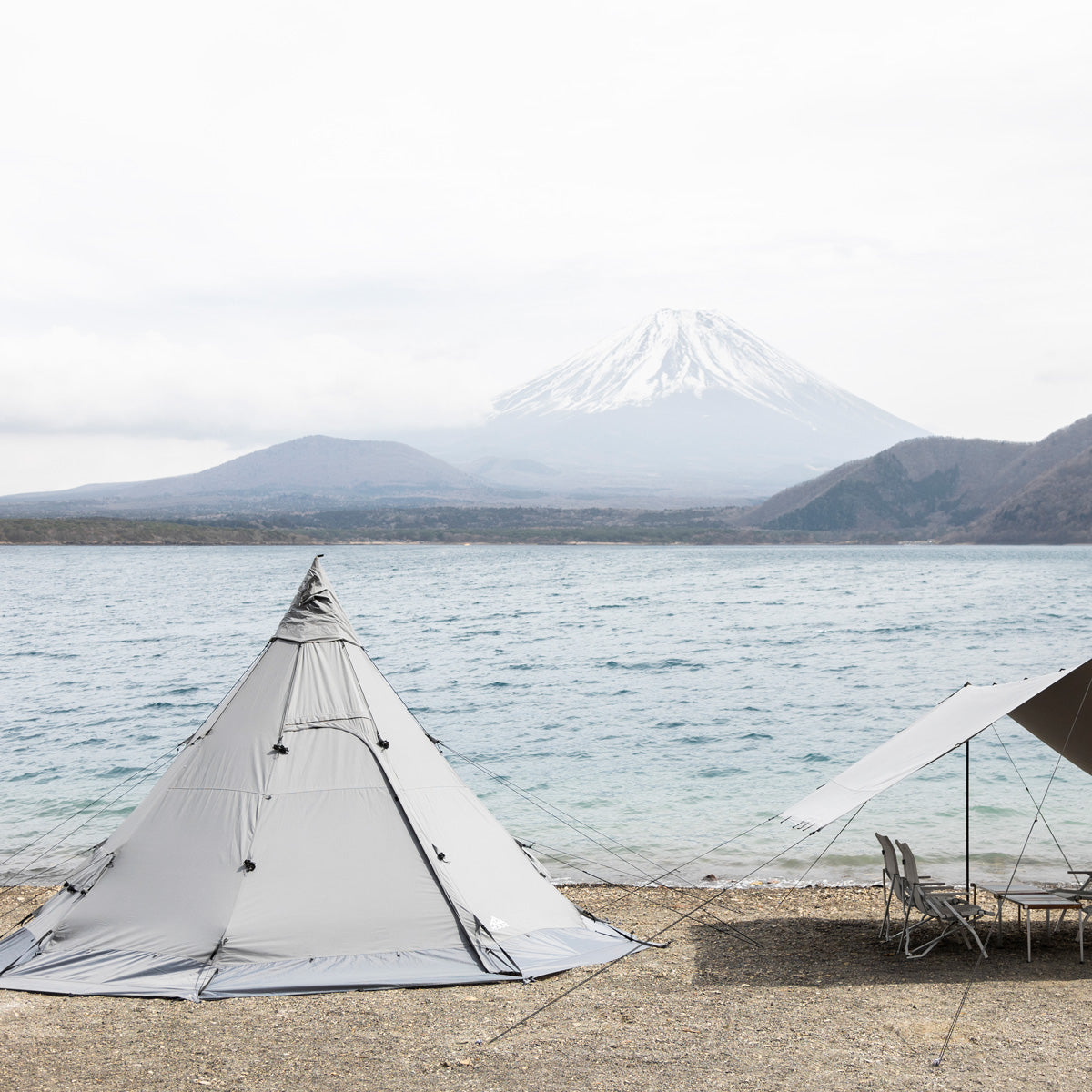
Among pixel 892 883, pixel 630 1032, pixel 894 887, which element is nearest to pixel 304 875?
pixel 630 1032

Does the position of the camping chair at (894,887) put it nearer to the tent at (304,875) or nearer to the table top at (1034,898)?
the table top at (1034,898)

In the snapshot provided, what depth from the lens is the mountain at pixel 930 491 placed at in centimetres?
16550

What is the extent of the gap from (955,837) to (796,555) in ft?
434

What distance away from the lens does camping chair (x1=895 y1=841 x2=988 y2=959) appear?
904 centimetres

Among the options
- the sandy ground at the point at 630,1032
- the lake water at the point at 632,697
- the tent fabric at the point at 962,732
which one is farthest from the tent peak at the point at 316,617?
the lake water at the point at 632,697

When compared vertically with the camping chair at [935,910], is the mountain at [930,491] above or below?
above

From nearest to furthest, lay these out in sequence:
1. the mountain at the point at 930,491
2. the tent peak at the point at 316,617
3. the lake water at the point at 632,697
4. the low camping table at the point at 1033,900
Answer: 1. the low camping table at the point at 1033,900
2. the tent peak at the point at 316,617
3. the lake water at the point at 632,697
4. the mountain at the point at 930,491

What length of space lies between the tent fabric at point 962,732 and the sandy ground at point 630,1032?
1341 millimetres

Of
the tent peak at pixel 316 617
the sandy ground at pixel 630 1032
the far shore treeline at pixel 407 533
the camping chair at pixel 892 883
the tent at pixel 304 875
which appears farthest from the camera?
the far shore treeline at pixel 407 533

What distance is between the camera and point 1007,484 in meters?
172

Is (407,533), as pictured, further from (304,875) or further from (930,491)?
(304,875)

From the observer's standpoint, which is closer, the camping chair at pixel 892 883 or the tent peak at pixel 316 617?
the camping chair at pixel 892 883

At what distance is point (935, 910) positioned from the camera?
9.11 meters

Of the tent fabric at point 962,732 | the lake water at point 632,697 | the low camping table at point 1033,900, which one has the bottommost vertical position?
the lake water at point 632,697
